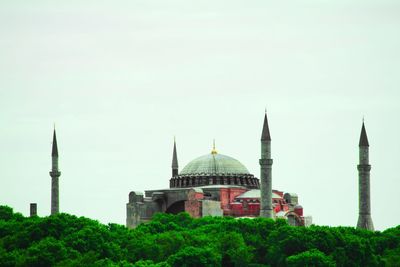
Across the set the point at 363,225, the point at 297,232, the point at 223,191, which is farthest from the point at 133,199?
the point at 297,232

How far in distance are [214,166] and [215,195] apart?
603cm

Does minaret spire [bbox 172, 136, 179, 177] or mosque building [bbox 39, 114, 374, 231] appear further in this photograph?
minaret spire [bbox 172, 136, 179, 177]

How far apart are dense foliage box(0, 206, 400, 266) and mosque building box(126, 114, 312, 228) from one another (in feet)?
51.5

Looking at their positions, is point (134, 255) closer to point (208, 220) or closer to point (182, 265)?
point (182, 265)

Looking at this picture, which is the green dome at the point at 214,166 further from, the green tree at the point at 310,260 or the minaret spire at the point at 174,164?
the green tree at the point at 310,260

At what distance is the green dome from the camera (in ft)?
352

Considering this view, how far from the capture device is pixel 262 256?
75250 millimetres

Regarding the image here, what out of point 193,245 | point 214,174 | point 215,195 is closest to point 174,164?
point 214,174

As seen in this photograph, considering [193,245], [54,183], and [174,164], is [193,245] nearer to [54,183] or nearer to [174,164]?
[54,183]

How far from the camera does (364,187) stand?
8969cm

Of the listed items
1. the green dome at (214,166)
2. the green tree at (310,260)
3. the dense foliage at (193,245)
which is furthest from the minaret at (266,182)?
the green tree at (310,260)

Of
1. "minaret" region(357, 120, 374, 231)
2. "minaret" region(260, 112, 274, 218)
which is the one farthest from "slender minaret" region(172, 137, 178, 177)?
"minaret" region(357, 120, 374, 231)

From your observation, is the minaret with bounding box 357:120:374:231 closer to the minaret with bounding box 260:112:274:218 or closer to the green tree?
the minaret with bounding box 260:112:274:218

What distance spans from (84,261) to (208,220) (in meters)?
29.4
